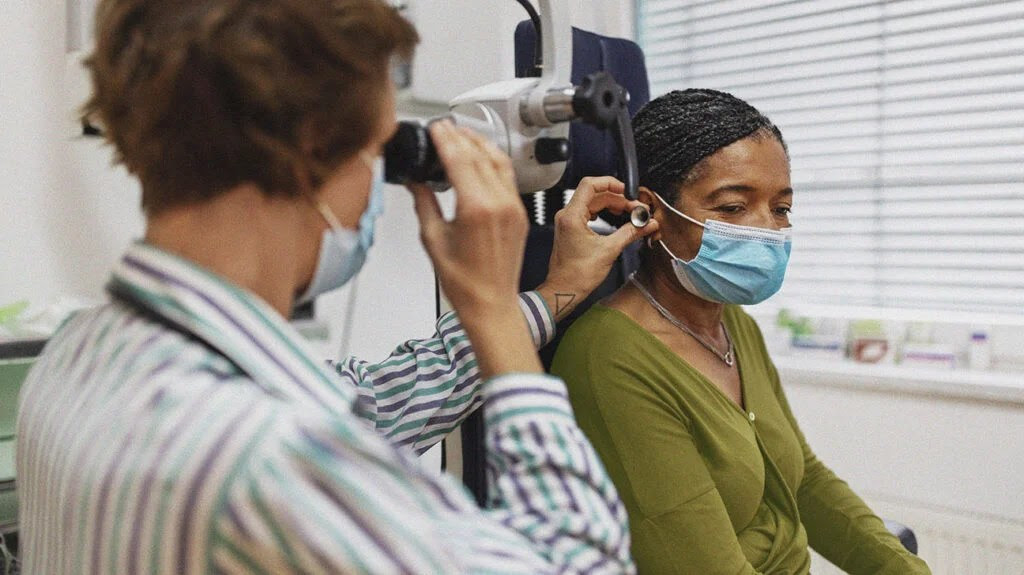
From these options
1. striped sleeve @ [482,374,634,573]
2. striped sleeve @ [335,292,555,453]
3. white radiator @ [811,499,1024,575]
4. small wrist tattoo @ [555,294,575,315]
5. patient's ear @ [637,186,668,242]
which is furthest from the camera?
white radiator @ [811,499,1024,575]

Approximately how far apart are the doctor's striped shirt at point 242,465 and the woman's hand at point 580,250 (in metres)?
0.52

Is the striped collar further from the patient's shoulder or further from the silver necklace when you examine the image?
the silver necklace

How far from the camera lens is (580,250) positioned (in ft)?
4.20

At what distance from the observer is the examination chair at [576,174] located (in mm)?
1345

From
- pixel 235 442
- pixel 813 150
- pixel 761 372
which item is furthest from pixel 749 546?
pixel 813 150

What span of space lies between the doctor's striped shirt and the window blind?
174cm

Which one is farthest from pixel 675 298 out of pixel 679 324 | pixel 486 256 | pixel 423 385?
pixel 486 256

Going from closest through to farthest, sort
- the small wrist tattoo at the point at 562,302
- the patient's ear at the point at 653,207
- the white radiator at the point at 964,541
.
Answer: the small wrist tattoo at the point at 562,302 → the patient's ear at the point at 653,207 → the white radiator at the point at 964,541

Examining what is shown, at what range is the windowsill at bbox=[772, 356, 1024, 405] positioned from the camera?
1.90m

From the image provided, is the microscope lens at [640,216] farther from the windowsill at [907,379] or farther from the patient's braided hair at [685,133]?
the windowsill at [907,379]

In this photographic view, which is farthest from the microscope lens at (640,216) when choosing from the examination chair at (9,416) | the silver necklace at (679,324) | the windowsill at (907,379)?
the windowsill at (907,379)

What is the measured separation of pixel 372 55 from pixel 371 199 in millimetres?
149

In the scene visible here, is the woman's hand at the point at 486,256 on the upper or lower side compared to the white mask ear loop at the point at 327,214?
lower

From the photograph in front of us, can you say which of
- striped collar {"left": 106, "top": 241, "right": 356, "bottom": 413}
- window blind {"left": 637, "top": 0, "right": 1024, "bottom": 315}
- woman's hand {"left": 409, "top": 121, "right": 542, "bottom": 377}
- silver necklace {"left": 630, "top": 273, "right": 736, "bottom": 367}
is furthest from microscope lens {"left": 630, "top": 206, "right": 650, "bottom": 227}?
window blind {"left": 637, "top": 0, "right": 1024, "bottom": 315}
